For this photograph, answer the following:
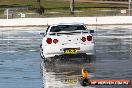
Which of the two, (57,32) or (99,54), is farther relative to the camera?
(99,54)

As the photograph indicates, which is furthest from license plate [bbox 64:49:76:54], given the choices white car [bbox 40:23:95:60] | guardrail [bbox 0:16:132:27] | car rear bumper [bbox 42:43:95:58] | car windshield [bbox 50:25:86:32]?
guardrail [bbox 0:16:132:27]

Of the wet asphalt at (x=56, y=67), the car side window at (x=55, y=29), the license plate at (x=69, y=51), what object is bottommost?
the wet asphalt at (x=56, y=67)

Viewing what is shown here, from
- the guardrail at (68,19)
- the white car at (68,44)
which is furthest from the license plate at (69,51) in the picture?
the guardrail at (68,19)

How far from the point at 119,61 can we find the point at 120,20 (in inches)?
1088

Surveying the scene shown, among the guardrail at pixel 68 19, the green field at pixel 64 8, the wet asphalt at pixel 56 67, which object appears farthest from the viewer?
the green field at pixel 64 8

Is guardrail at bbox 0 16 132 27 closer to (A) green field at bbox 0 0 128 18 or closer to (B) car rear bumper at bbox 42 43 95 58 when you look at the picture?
(A) green field at bbox 0 0 128 18

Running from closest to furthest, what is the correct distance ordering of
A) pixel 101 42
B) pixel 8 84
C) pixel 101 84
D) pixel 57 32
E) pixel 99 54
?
pixel 101 84, pixel 8 84, pixel 57 32, pixel 99 54, pixel 101 42

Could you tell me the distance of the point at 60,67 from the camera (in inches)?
725

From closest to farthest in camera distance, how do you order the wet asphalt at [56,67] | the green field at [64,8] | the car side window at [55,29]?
the wet asphalt at [56,67], the car side window at [55,29], the green field at [64,8]

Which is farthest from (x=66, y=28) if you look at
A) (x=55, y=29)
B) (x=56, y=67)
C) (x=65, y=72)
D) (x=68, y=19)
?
(x=68, y=19)

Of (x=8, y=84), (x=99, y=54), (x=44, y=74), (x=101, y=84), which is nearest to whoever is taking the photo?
(x=101, y=84)

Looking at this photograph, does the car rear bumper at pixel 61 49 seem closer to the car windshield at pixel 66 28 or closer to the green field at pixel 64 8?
the car windshield at pixel 66 28

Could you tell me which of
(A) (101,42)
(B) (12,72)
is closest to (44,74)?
(B) (12,72)

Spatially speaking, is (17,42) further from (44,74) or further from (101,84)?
(101,84)
